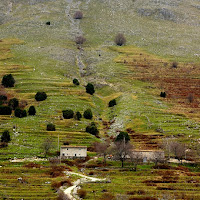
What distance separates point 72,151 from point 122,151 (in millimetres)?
12337

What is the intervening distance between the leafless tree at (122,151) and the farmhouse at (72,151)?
723cm

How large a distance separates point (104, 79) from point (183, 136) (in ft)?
201

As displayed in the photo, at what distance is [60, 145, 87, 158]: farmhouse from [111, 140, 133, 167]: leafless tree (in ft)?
23.7

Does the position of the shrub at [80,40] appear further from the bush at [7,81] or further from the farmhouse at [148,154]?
the farmhouse at [148,154]

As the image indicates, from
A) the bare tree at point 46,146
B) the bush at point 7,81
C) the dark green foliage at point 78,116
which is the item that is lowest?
the bare tree at point 46,146

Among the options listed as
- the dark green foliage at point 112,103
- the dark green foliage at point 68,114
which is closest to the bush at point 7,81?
the dark green foliage at point 68,114

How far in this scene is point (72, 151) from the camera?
81.9 meters

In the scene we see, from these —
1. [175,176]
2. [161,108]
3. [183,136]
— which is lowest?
[175,176]

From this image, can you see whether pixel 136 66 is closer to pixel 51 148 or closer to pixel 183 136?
pixel 183 136

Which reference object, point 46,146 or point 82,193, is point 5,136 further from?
point 82,193

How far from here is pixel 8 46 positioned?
590 feet

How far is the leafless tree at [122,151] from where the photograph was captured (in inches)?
3076

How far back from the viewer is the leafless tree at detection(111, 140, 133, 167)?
78.1 meters

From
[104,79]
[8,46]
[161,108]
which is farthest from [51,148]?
[8,46]
